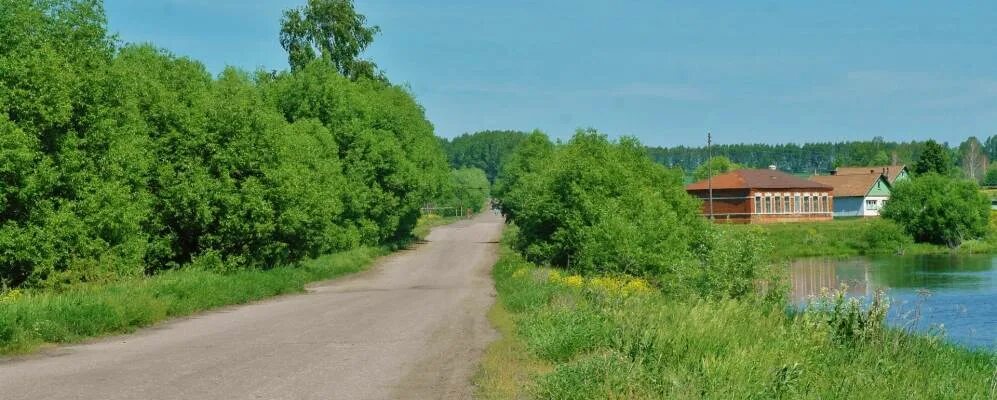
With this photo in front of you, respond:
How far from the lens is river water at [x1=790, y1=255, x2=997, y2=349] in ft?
91.6

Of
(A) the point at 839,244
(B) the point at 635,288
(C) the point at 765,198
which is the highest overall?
(C) the point at 765,198

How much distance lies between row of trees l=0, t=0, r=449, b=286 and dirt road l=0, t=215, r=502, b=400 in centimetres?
449

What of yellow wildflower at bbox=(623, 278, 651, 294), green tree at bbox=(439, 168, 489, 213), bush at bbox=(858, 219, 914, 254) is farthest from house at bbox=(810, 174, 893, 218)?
yellow wildflower at bbox=(623, 278, 651, 294)

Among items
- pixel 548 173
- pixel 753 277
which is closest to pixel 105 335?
pixel 753 277

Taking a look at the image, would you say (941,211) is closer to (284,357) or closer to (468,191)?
(468,191)

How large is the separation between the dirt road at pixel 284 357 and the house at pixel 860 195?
9679cm

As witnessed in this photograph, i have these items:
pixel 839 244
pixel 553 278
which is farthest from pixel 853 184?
pixel 553 278

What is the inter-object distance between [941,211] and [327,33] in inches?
2157

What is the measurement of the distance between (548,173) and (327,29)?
22.4m

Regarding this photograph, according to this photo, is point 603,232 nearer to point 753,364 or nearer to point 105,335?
point 105,335

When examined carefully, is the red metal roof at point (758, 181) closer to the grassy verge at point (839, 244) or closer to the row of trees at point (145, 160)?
the grassy verge at point (839, 244)

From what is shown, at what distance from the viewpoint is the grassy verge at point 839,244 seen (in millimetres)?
81625

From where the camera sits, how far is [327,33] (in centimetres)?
6209

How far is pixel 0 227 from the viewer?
23.3 meters
